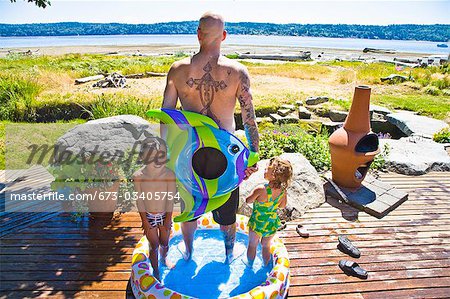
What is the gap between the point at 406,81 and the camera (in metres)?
21.2

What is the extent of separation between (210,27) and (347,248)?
3.38 m

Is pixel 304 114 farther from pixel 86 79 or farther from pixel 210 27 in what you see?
pixel 86 79

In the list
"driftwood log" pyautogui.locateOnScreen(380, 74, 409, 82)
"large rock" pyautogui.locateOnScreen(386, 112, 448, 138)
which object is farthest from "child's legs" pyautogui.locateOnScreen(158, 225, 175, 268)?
"driftwood log" pyautogui.locateOnScreen(380, 74, 409, 82)

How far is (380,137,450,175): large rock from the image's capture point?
7395mm

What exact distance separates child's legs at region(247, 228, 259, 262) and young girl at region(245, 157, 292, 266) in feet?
0.06

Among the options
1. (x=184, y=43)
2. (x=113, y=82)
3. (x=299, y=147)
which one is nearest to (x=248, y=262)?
(x=299, y=147)

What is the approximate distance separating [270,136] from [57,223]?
510cm

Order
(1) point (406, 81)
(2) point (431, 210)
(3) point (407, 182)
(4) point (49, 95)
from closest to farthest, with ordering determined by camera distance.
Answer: (2) point (431, 210), (3) point (407, 182), (4) point (49, 95), (1) point (406, 81)

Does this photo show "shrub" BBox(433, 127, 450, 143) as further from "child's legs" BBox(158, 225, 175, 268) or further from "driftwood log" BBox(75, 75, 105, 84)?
"driftwood log" BBox(75, 75, 105, 84)

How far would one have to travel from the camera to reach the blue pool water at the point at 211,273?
398 cm

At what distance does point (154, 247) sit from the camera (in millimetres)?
3887

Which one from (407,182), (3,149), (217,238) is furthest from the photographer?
(3,149)

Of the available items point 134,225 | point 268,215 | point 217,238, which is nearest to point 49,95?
point 134,225

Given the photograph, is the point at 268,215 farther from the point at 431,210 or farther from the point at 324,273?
the point at 431,210
